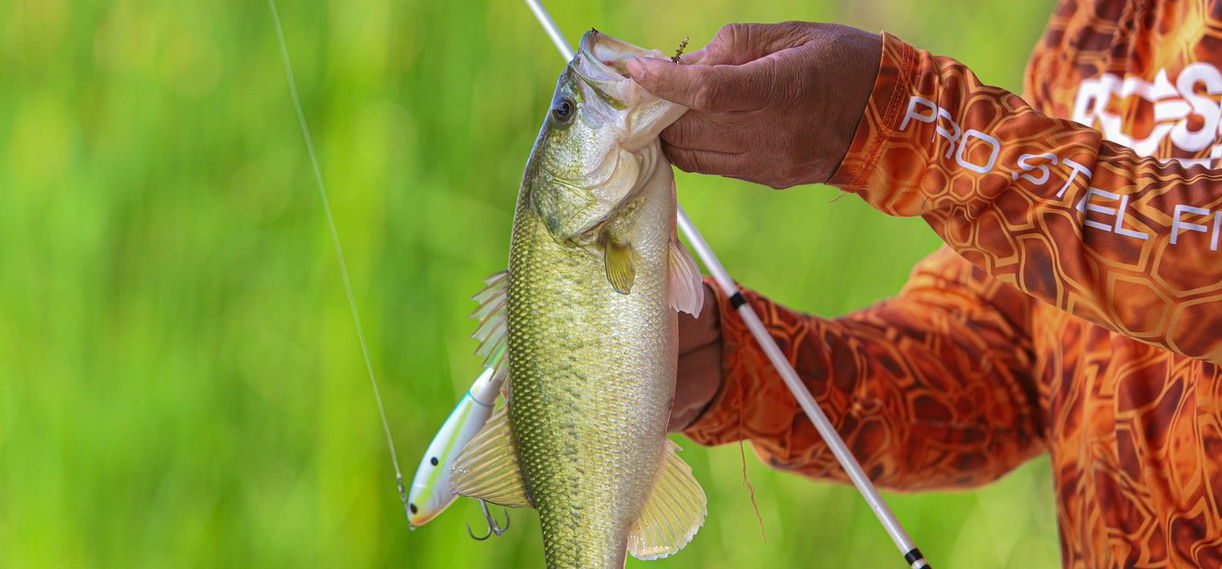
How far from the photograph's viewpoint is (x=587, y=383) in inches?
32.2

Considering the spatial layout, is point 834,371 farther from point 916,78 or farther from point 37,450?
point 37,450

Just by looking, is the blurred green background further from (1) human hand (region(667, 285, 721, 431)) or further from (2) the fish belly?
(2) the fish belly

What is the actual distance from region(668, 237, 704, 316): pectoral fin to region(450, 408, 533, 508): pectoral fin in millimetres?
Answer: 163

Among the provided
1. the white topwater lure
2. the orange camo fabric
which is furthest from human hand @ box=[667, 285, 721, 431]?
the white topwater lure

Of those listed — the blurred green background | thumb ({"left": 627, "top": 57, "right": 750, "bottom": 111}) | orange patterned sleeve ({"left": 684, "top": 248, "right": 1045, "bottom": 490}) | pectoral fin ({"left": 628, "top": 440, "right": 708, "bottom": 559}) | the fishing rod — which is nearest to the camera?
thumb ({"left": 627, "top": 57, "right": 750, "bottom": 111})

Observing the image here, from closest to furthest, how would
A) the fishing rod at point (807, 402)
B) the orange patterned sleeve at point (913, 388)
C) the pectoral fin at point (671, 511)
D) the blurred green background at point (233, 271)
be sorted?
the pectoral fin at point (671, 511) → the fishing rod at point (807, 402) → the orange patterned sleeve at point (913, 388) → the blurred green background at point (233, 271)

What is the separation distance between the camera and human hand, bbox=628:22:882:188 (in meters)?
0.75

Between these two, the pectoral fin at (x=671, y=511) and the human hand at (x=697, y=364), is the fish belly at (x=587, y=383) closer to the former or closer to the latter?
the pectoral fin at (x=671, y=511)

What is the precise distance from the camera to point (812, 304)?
1.90 m

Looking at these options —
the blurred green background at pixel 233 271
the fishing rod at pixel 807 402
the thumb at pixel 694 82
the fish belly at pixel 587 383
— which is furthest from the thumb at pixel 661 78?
the blurred green background at pixel 233 271

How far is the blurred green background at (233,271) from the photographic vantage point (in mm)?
1593

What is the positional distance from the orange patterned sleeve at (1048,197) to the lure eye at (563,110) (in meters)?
0.20

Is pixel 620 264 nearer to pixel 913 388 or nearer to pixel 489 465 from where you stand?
pixel 489 465

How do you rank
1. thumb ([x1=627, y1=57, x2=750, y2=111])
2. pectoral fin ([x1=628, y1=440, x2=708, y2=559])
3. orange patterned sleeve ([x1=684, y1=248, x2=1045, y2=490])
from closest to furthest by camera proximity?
thumb ([x1=627, y1=57, x2=750, y2=111]) < pectoral fin ([x1=628, y1=440, x2=708, y2=559]) < orange patterned sleeve ([x1=684, y1=248, x2=1045, y2=490])
